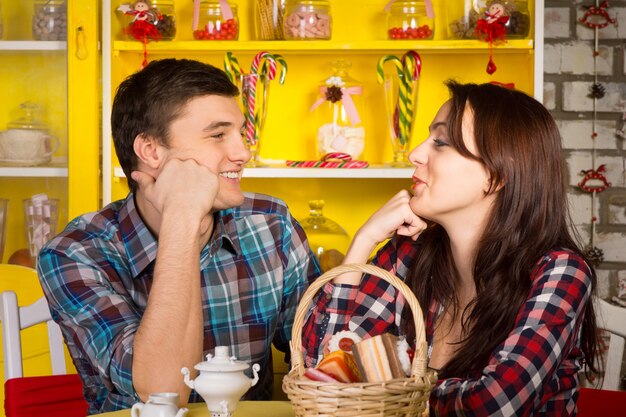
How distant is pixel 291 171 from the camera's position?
246cm

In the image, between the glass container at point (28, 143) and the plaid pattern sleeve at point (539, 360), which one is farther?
the glass container at point (28, 143)

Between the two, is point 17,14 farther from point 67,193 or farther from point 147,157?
point 147,157

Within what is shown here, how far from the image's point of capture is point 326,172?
2.46 m

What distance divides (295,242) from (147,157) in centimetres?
36

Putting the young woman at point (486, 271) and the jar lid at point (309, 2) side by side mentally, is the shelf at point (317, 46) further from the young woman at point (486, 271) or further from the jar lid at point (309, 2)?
the young woman at point (486, 271)

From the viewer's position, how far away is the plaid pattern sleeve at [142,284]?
1.54 metres

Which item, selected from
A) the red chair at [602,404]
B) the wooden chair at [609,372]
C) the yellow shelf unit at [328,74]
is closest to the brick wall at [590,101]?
the yellow shelf unit at [328,74]

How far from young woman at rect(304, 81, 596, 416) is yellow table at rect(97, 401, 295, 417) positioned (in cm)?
23

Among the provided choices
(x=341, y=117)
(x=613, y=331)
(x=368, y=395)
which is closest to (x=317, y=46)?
(x=341, y=117)

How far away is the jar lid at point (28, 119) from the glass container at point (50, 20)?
0.20 meters

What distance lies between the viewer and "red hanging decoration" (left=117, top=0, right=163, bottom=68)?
248cm

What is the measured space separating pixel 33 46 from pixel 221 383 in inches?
69.5

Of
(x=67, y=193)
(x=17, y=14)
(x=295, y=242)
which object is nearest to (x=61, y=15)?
(x=17, y=14)

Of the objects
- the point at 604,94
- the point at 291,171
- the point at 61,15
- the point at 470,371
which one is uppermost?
the point at 61,15
